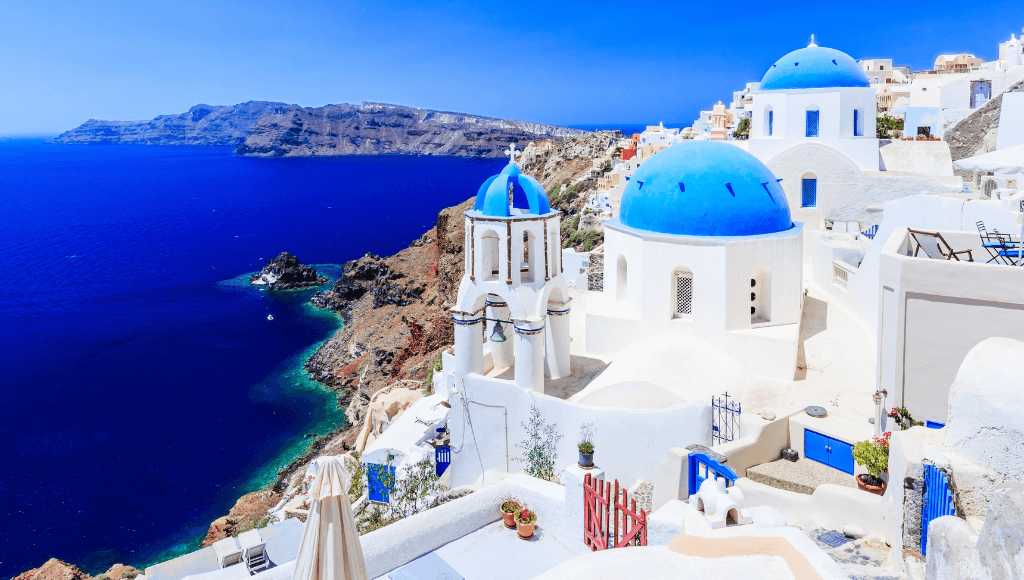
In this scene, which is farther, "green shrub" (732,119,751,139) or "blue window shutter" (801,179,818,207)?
"green shrub" (732,119,751,139)

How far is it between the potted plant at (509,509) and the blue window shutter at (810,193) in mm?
18099

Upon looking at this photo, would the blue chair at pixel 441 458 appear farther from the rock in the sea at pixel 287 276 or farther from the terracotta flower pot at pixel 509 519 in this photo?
the rock in the sea at pixel 287 276

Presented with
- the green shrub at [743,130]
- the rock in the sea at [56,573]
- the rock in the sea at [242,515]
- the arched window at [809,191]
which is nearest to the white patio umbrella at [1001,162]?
the arched window at [809,191]

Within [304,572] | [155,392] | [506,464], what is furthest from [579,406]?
[155,392]

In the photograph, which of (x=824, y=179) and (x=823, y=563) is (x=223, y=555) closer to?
(x=823, y=563)

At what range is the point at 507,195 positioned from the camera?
14172 millimetres

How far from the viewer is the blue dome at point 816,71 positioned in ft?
77.9

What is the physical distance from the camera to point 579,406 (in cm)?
1329

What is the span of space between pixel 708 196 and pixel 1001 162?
5.37m

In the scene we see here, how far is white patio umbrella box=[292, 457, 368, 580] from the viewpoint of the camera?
5.91 m

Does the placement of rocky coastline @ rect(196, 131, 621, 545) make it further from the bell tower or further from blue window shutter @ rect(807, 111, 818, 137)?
the bell tower

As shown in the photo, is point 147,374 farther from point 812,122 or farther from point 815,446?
point 815,446

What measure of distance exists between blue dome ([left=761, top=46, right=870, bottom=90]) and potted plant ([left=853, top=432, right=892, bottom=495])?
17192mm

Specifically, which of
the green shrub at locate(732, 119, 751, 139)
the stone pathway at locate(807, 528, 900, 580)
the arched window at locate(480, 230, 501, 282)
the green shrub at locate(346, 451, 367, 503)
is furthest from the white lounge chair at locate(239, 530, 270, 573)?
the green shrub at locate(732, 119, 751, 139)
